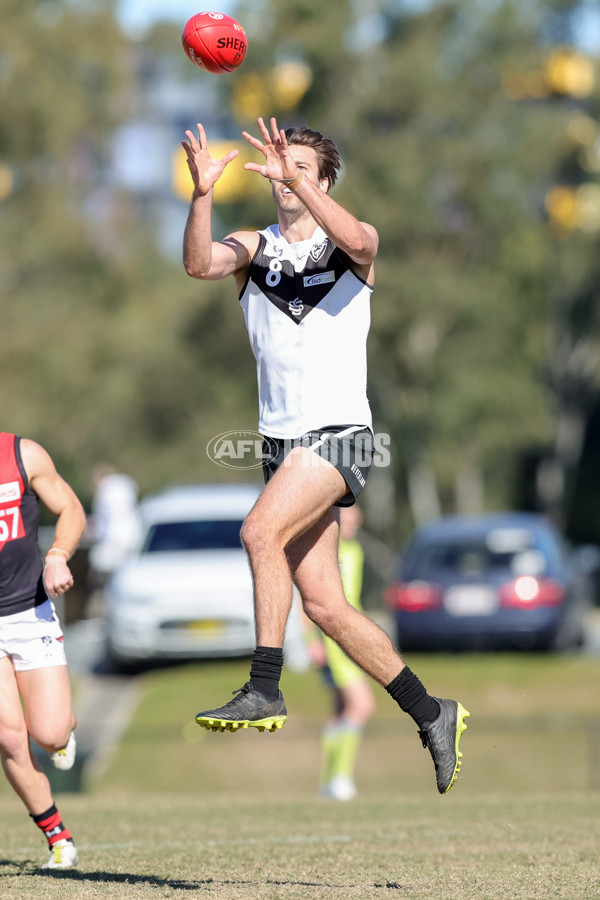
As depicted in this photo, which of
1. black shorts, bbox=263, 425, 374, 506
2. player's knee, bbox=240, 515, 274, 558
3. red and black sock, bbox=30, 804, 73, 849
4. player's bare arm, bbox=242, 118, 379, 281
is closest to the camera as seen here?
player's bare arm, bbox=242, 118, 379, 281

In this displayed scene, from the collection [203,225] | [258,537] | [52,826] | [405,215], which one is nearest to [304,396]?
[258,537]

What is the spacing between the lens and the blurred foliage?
3384 centimetres

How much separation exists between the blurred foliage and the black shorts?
2611cm

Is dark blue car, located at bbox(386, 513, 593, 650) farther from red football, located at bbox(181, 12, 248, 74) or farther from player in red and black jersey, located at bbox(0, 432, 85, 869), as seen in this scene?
red football, located at bbox(181, 12, 248, 74)

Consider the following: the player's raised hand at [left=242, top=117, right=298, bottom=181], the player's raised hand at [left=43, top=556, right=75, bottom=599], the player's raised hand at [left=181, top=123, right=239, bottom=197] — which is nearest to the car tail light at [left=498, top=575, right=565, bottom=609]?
the player's raised hand at [left=43, top=556, right=75, bottom=599]

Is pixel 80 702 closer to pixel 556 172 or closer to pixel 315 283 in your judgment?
pixel 315 283

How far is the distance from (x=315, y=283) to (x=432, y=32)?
29.7m

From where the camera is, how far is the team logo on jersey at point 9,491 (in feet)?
21.3

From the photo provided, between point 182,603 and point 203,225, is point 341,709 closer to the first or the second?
point 182,603

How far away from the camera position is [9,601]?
652 centimetres

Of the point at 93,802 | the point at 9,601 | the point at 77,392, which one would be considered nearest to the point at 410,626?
the point at 93,802

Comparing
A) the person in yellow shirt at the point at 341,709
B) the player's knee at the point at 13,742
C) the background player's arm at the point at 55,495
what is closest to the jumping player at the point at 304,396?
the background player's arm at the point at 55,495

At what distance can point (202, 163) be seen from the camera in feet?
18.4

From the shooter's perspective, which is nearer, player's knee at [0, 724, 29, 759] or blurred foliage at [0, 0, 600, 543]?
player's knee at [0, 724, 29, 759]
